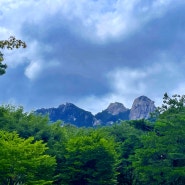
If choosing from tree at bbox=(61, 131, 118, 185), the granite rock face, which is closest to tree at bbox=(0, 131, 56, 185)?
tree at bbox=(61, 131, 118, 185)

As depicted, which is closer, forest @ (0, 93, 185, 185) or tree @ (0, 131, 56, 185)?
tree @ (0, 131, 56, 185)

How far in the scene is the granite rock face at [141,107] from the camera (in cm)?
18482

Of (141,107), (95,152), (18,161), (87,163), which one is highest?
(141,107)

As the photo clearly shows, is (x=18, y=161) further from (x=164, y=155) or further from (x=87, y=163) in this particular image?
(x=164, y=155)

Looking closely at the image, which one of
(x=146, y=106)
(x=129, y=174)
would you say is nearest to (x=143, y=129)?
(x=129, y=174)

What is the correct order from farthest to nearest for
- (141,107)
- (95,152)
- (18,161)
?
(141,107) < (95,152) < (18,161)

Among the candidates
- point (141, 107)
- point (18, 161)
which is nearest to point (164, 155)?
point (18, 161)

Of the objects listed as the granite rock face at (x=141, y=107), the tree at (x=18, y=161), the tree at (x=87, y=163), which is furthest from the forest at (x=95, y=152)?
the granite rock face at (x=141, y=107)

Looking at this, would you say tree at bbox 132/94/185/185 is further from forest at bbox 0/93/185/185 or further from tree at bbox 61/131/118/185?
tree at bbox 61/131/118/185

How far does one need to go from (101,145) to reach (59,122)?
24.3 feet

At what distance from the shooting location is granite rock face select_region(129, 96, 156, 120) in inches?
7277

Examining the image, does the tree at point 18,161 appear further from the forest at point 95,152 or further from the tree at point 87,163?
the tree at point 87,163

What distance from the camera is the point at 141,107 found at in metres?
190

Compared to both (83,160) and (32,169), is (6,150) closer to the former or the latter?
(32,169)
